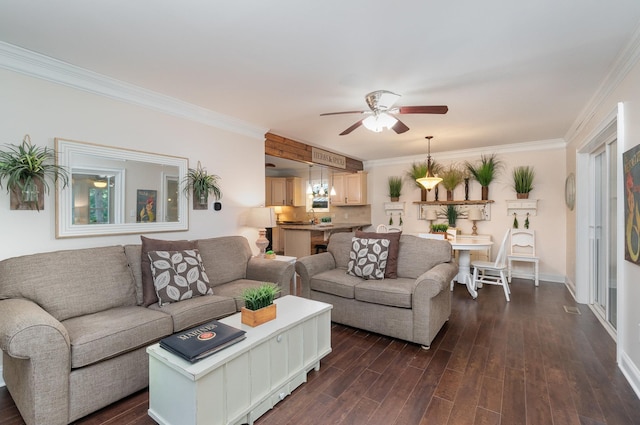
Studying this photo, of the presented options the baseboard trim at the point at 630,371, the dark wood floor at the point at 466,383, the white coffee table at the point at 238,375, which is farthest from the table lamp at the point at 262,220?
the baseboard trim at the point at 630,371

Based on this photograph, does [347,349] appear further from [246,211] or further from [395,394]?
[246,211]

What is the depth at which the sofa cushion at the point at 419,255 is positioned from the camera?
3.21m

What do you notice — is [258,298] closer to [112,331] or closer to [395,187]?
[112,331]

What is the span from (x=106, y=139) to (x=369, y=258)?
283cm

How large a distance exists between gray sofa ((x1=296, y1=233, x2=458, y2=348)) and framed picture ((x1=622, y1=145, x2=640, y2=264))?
51.4 inches

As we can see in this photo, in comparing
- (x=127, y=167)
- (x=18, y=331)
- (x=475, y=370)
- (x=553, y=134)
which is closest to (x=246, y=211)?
(x=127, y=167)

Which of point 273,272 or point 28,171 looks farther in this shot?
point 273,272

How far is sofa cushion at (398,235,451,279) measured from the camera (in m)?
3.21

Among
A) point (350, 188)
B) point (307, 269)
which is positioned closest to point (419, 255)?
point (307, 269)

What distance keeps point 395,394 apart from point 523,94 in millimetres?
3071

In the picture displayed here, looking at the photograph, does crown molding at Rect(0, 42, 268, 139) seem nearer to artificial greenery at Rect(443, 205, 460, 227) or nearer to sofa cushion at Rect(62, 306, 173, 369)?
sofa cushion at Rect(62, 306, 173, 369)

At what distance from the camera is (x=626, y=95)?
232 cm

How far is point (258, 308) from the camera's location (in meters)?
2.04

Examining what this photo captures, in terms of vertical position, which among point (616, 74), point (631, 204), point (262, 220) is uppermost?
point (616, 74)
